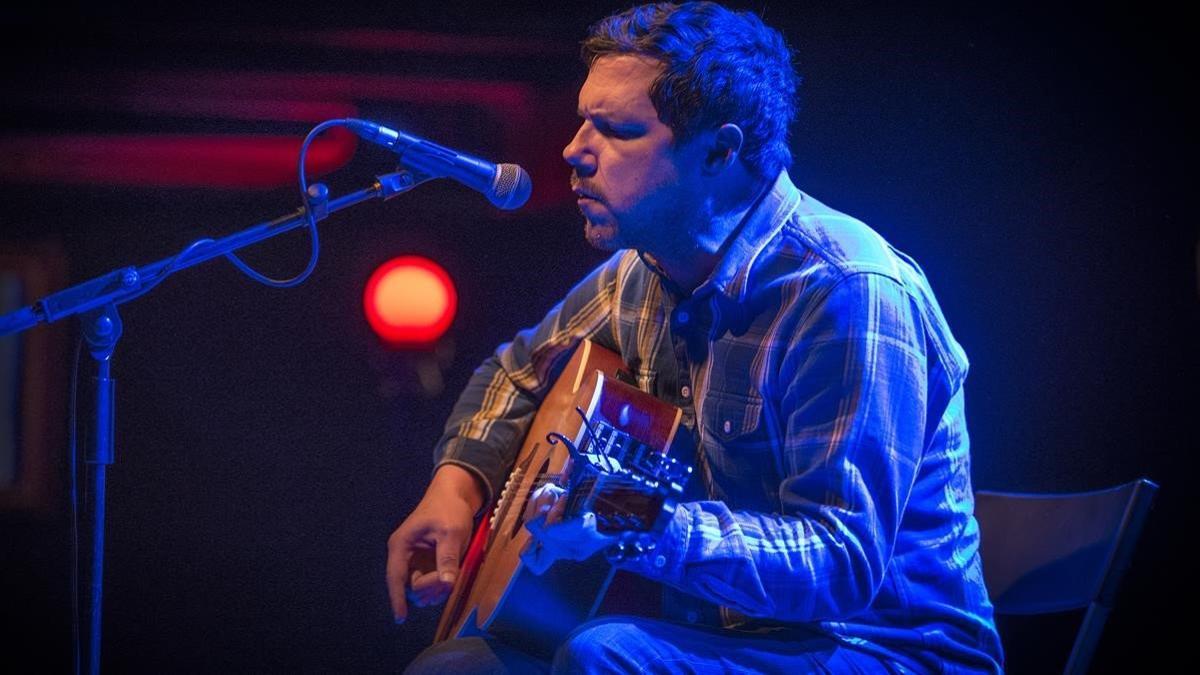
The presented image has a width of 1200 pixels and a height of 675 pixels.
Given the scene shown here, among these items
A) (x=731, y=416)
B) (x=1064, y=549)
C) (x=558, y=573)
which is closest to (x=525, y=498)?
(x=558, y=573)

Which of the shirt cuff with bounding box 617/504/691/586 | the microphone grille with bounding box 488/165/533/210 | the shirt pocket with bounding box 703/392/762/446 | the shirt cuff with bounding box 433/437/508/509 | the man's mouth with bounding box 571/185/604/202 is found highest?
the man's mouth with bounding box 571/185/604/202

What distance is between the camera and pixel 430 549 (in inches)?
94.8

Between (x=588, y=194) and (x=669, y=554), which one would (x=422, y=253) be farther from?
(x=669, y=554)

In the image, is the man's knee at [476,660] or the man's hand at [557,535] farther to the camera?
the man's knee at [476,660]

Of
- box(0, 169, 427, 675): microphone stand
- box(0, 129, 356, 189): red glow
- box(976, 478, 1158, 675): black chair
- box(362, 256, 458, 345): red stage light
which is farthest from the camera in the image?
box(362, 256, 458, 345): red stage light

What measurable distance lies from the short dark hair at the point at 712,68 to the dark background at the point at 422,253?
0.92 meters

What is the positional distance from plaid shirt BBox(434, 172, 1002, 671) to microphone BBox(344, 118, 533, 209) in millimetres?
335

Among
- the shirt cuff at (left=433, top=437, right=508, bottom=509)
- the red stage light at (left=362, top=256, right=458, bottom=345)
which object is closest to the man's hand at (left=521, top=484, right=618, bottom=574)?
the shirt cuff at (left=433, top=437, right=508, bottom=509)

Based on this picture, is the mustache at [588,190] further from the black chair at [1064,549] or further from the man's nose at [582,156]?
the black chair at [1064,549]

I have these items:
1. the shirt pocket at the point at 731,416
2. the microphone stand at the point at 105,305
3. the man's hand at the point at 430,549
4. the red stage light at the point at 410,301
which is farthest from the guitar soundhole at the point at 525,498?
the red stage light at the point at 410,301

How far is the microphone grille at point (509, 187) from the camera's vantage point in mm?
2104

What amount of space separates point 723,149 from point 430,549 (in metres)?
1.12

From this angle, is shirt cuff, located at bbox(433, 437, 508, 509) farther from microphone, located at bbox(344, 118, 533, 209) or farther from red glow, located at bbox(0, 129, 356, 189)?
red glow, located at bbox(0, 129, 356, 189)

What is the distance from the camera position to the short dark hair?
202 cm
